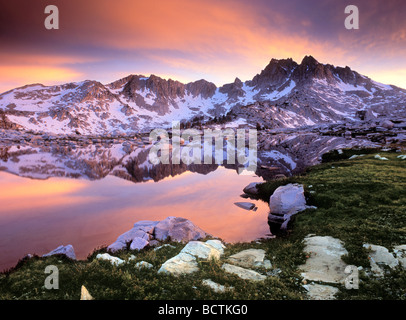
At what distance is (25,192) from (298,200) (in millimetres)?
34536

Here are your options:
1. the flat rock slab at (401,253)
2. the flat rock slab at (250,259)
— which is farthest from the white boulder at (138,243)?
the flat rock slab at (401,253)

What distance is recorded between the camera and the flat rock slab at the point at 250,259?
38.0 ft

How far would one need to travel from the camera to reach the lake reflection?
704 inches

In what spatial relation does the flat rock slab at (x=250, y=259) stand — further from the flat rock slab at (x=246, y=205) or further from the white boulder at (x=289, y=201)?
the flat rock slab at (x=246, y=205)

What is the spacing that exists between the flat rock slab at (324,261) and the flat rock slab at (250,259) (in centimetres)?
183

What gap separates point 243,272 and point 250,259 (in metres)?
2.16

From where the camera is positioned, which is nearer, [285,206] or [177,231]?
[177,231]

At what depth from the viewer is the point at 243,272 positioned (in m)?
10.4

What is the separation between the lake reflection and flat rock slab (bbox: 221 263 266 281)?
8014 millimetres

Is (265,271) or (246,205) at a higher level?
(265,271)

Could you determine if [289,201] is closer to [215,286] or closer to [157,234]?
[157,234]

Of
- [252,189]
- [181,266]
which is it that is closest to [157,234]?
[181,266]
